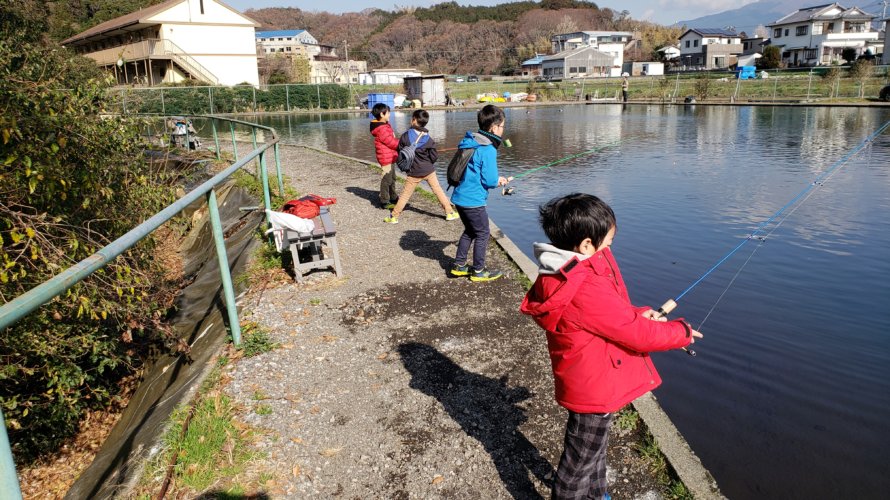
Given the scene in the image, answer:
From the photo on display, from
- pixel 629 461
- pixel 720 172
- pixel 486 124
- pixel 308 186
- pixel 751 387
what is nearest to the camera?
pixel 629 461

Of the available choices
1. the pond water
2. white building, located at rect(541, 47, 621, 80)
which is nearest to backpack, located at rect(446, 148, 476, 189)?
the pond water

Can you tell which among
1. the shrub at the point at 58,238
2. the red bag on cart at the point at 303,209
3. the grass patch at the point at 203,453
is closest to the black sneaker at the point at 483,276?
the red bag on cart at the point at 303,209

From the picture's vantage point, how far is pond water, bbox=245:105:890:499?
14.1 ft

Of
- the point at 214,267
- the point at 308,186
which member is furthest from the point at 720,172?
the point at 214,267

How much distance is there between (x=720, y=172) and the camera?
1405cm

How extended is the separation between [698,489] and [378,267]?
14.0ft

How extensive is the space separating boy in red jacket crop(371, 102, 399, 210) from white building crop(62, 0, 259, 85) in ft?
125

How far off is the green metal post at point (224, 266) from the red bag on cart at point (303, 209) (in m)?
2.19

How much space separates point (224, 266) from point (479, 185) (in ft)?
8.35

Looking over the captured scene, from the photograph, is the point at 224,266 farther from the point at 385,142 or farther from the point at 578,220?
the point at 385,142

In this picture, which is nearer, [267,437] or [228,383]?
[267,437]

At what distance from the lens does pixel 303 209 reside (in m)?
6.84

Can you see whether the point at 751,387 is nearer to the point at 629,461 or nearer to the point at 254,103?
the point at 629,461

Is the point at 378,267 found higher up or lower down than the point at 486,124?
lower down
